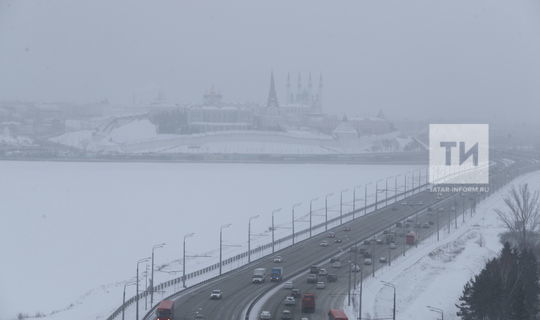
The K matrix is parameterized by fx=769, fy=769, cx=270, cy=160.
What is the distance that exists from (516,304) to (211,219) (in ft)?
19.8

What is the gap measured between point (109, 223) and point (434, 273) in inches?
174

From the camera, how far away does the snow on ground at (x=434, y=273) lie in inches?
220

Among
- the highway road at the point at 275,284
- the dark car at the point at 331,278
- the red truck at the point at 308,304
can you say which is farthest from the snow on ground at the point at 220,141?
the red truck at the point at 308,304

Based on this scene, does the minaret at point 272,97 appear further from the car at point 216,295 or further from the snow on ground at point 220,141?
the car at point 216,295

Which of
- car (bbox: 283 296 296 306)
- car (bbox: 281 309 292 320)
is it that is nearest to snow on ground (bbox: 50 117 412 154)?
car (bbox: 283 296 296 306)

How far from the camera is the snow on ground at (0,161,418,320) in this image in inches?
241

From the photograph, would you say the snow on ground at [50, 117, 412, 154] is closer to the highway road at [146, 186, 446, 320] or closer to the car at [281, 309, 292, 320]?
the highway road at [146, 186, 446, 320]

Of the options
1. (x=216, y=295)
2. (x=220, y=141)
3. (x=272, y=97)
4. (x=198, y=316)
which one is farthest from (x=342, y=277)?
(x=272, y=97)

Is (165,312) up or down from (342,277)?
up

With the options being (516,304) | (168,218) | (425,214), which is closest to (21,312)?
(516,304)

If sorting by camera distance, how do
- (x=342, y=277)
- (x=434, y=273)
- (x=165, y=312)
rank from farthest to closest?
(x=434, y=273), (x=342, y=277), (x=165, y=312)

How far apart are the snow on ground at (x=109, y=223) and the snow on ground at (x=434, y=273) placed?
6.03 ft

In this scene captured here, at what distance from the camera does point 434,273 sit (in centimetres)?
686

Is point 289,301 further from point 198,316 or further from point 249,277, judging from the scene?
→ point 249,277
